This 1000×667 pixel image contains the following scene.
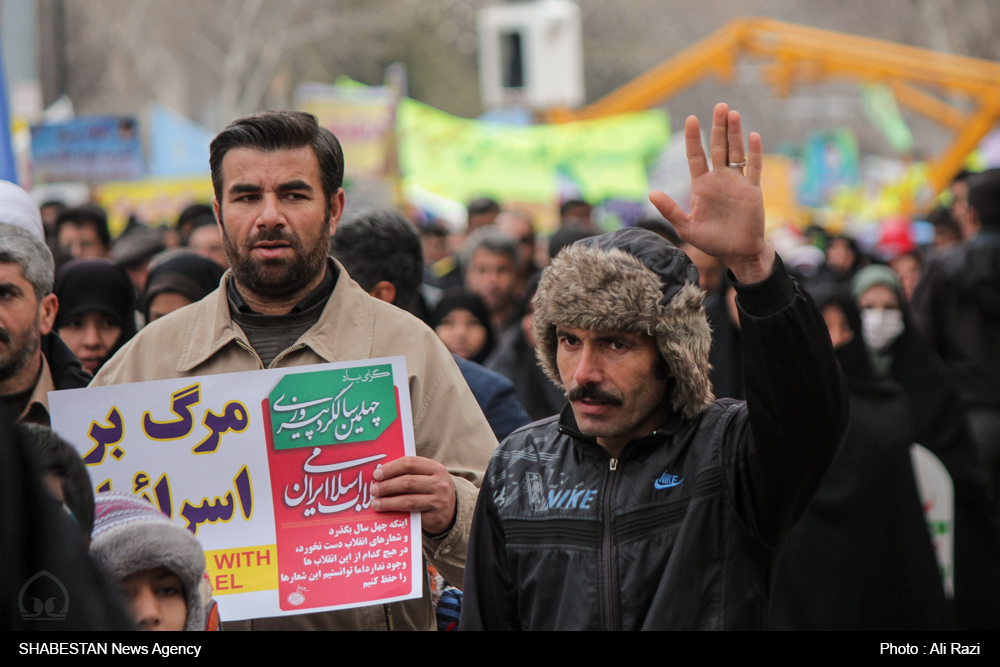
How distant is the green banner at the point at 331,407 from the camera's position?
105 inches

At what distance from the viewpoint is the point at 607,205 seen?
16062 millimetres

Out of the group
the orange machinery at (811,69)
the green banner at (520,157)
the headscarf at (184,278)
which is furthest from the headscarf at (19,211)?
the orange machinery at (811,69)

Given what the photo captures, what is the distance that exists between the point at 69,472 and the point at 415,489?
824 mm

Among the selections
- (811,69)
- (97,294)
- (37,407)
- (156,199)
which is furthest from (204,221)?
(811,69)

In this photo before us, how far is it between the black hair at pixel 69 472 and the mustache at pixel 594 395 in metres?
1.03

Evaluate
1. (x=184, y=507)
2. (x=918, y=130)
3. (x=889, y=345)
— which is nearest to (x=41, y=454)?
(x=184, y=507)

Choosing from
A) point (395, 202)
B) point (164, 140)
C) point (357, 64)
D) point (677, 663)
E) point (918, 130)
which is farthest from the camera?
point (918, 130)

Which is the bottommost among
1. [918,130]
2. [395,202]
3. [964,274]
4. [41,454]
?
[41,454]

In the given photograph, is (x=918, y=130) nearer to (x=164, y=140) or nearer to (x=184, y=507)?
(x=164, y=140)

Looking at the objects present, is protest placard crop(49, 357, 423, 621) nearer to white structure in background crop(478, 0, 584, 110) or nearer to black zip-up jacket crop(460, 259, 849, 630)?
black zip-up jacket crop(460, 259, 849, 630)

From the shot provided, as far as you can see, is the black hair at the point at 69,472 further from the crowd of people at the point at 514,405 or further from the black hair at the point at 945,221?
the black hair at the point at 945,221

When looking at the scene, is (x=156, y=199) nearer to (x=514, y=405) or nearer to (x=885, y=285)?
(x=885, y=285)

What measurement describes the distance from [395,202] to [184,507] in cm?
1122

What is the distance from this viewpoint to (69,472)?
2025 millimetres
